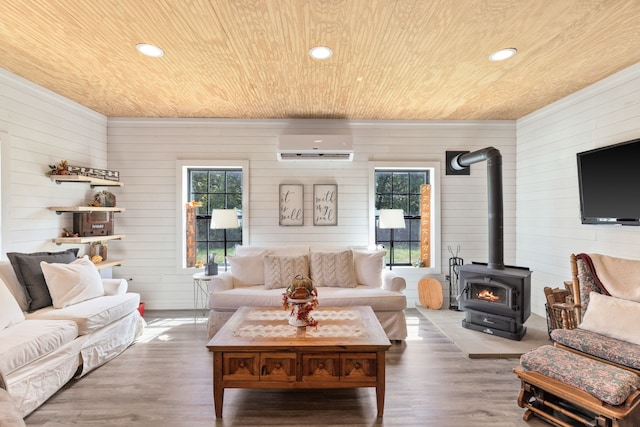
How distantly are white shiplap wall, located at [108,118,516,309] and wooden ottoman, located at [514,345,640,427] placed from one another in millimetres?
2344

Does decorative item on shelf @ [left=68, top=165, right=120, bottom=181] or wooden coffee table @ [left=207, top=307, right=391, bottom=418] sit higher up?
decorative item on shelf @ [left=68, top=165, right=120, bottom=181]

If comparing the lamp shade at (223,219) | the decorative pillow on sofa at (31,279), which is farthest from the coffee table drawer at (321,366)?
the decorative pillow on sofa at (31,279)

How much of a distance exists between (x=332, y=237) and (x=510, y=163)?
2.86 m

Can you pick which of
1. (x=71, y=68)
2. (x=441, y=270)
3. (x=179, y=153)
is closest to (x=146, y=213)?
(x=179, y=153)

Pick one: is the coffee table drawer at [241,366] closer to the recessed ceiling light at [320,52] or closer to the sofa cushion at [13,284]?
the sofa cushion at [13,284]

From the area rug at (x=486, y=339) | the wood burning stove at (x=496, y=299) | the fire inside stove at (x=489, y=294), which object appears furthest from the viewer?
the fire inside stove at (x=489, y=294)

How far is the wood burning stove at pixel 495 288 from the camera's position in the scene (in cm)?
319

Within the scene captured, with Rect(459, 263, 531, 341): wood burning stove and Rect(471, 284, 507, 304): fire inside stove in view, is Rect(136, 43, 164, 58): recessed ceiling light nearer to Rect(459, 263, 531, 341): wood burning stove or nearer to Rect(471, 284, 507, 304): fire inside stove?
Rect(459, 263, 531, 341): wood burning stove

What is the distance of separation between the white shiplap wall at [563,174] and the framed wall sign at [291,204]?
10.5ft

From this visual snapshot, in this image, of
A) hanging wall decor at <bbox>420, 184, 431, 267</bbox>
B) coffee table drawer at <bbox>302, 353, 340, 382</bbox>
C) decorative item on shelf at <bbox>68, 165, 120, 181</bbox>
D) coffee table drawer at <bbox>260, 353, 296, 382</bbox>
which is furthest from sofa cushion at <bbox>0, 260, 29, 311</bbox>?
hanging wall decor at <bbox>420, 184, 431, 267</bbox>

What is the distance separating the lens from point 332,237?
4445 mm

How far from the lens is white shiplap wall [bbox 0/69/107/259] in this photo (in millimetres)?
2938

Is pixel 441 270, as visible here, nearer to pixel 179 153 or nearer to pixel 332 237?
pixel 332 237

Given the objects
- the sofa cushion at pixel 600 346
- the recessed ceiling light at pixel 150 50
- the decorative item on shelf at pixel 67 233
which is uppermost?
the recessed ceiling light at pixel 150 50
